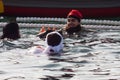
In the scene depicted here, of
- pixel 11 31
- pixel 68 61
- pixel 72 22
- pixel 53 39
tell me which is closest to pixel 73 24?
pixel 72 22

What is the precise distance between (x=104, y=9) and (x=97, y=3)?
0.38 meters

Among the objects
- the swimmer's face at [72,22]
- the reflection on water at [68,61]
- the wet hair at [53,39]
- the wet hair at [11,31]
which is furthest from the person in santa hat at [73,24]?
the wet hair at [53,39]

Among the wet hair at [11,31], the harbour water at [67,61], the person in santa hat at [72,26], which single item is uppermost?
the person in santa hat at [72,26]

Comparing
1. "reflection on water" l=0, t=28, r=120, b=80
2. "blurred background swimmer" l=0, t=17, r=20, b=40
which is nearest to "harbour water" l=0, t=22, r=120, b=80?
"reflection on water" l=0, t=28, r=120, b=80

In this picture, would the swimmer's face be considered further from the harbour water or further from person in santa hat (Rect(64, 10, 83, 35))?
the harbour water

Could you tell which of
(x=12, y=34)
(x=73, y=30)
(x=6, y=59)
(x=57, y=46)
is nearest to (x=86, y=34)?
(x=73, y=30)

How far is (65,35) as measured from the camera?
11.6 m

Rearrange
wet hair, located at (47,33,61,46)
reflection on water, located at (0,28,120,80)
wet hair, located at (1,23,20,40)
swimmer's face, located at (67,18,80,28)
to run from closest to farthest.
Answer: reflection on water, located at (0,28,120,80), wet hair, located at (47,33,61,46), wet hair, located at (1,23,20,40), swimmer's face, located at (67,18,80,28)

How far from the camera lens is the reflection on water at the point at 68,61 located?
258 inches

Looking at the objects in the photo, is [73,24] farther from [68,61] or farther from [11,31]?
[68,61]

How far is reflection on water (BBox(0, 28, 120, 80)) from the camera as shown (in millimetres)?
6558

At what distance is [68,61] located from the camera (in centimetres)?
788

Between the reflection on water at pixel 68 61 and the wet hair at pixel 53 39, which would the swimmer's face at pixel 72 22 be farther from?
the wet hair at pixel 53 39

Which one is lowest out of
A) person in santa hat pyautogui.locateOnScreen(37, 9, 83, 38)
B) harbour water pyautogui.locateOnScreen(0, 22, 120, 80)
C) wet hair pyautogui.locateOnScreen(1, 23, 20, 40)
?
harbour water pyautogui.locateOnScreen(0, 22, 120, 80)
